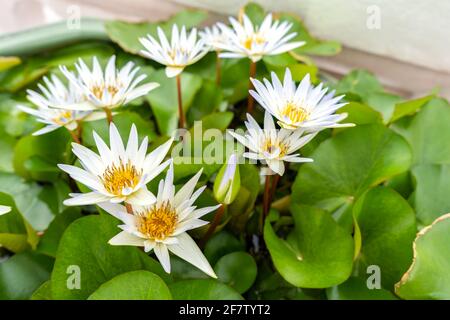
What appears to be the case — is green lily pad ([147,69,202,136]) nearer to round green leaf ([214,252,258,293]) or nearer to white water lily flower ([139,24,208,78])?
white water lily flower ([139,24,208,78])

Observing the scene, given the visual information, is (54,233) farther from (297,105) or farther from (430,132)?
(430,132)

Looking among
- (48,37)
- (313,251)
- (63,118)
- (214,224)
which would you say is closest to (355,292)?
(313,251)

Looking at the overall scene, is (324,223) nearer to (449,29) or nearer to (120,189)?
(120,189)

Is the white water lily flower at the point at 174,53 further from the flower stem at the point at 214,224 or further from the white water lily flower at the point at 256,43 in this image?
the flower stem at the point at 214,224

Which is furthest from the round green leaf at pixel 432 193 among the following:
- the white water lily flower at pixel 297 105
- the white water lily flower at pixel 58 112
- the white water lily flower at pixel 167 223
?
the white water lily flower at pixel 58 112
